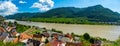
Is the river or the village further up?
the village

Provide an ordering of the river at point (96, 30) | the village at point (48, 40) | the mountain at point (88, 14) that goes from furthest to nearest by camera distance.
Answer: the mountain at point (88, 14) → the river at point (96, 30) → the village at point (48, 40)

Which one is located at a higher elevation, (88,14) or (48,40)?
(48,40)

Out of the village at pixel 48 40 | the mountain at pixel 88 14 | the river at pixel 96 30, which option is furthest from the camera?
the mountain at pixel 88 14

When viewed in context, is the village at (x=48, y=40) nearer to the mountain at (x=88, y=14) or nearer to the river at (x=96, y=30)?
the river at (x=96, y=30)

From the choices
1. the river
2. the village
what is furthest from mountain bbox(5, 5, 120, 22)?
the village

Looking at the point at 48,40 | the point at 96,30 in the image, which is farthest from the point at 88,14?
the point at 48,40

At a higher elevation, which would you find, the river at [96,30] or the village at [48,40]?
the village at [48,40]

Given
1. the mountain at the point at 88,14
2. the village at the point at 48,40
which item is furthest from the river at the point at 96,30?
the mountain at the point at 88,14

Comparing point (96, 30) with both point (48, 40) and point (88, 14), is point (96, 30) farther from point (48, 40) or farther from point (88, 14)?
point (88, 14)

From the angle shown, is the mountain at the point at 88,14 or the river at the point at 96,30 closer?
the river at the point at 96,30

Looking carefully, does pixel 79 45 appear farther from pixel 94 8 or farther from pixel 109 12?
pixel 94 8

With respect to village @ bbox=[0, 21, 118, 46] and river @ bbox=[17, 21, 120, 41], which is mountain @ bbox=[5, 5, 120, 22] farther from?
village @ bbox=[0, 21, 118, 46]

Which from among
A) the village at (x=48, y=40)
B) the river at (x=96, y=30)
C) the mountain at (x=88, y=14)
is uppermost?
the village at (x=48, y=40)

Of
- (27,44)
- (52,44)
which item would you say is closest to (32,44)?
(27,44)
